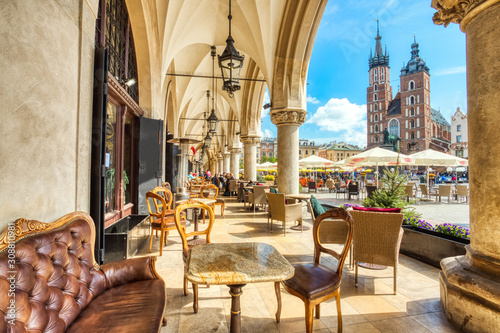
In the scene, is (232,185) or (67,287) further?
(232,185)

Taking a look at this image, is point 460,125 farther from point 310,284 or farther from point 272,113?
point 310,284

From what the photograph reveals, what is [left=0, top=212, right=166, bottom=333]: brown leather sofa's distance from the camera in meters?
1.21

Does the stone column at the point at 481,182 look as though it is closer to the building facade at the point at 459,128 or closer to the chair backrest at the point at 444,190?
the chair backrest at the point at 444,190

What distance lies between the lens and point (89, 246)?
1.86 m

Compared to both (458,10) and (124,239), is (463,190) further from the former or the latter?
(124,239)

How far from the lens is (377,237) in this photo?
2.85 m

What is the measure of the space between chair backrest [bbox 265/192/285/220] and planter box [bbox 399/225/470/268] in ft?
7.17

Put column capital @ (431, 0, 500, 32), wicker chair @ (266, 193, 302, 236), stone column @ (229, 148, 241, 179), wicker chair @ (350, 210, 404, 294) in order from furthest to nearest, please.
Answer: stone column @ (229, 148, 241, 179), wicker chair @ (266, 193, 302, 236), wicker chair @ (350, 210, 404, 294), column capital @ (431, 0, 500, 32)

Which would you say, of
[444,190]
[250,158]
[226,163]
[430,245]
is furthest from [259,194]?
[226,163]

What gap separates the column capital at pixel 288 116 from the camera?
6695 mm

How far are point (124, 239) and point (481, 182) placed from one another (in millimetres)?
3956

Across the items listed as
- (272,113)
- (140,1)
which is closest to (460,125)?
(272,113)

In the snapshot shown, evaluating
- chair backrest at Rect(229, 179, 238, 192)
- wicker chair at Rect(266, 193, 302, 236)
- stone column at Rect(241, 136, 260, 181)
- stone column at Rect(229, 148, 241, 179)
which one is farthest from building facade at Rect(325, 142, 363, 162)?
wicker chair at Rect(266, 193, 302, 236)

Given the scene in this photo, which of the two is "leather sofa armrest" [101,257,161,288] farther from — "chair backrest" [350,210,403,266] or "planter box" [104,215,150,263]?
"chair backrest" [350,210,403,266]
